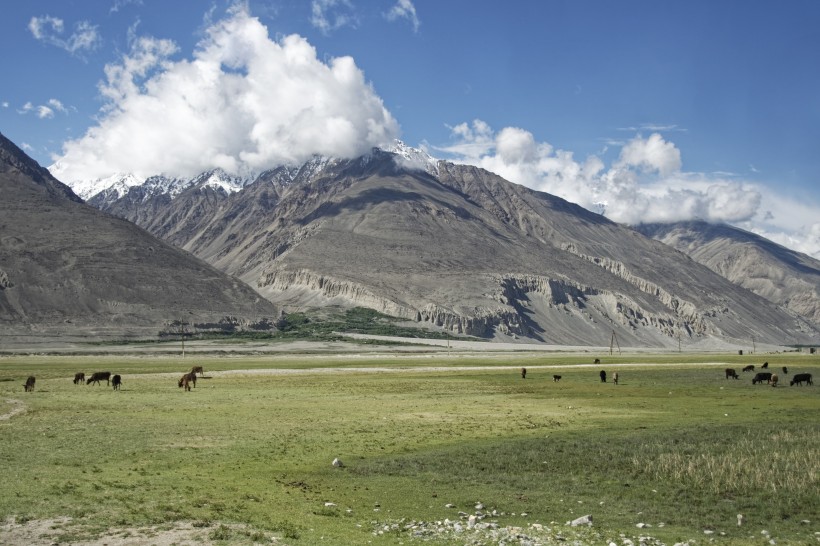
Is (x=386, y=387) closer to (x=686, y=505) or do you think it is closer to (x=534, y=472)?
(x=534, y=472)

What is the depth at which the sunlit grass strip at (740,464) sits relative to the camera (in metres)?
23.6

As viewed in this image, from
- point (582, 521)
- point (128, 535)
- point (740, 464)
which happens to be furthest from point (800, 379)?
point (128, 535)

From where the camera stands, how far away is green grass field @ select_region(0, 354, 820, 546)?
18969 mm

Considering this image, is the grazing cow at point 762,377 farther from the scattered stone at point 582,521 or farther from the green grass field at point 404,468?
the scattered stone at point 582,521

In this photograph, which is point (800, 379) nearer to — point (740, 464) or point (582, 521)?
point (740, 464)

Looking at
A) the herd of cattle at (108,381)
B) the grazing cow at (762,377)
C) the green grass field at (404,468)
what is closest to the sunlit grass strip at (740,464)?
the green grass field at (404,468)

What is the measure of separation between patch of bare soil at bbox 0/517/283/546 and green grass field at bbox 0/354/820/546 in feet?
0.42

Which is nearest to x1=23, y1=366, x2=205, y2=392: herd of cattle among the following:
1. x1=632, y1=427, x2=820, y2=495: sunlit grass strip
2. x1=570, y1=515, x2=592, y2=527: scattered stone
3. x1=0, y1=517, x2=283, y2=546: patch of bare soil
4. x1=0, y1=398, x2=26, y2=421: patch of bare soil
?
x1=0, y1=398, x2=26, y2=421: patch of bare soil

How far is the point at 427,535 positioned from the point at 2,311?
20901 centimetres

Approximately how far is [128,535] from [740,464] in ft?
69.3

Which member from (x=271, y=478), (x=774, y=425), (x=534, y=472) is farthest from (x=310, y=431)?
(x=774, y=425)

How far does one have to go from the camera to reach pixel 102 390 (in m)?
61.1

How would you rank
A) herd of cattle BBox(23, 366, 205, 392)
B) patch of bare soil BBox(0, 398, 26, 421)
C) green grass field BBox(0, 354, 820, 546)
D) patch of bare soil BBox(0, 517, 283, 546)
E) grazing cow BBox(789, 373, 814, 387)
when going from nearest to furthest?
patch of bare soil BBox(0, 517, 283, 546) < green grass field BBox(0, 354, 820, 546) < patch of bare soil BBox(0, 398, 26, 421) < herd of cattle BBox(23, 366, 205, 392) < grazing cow BBox(789, 373, 814, 387)

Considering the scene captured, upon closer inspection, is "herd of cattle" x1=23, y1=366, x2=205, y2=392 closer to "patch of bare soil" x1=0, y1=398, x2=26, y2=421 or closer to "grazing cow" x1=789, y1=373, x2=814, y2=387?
"patch of bare soil" x1=0, y1=398, x2=26, y2=421
